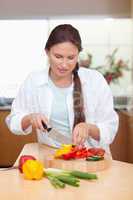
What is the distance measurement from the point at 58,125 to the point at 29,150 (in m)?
0.18

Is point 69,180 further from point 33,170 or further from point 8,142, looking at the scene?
point 8,142

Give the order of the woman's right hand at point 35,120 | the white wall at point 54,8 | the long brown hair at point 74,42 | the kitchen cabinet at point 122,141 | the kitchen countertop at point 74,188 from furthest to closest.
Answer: the white wall at point 54,8, the kitchen cabinet at point 122,141, the long brown hair at point 74,42, the woman's right hand at point 35,120, the kitchen countertop at point 74,188

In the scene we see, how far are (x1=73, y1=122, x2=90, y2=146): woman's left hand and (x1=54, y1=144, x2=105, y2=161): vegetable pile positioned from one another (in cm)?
5

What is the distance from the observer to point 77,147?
170 cm

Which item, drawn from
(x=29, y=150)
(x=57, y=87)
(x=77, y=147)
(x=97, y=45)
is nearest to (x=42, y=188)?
(x=77, y=147)

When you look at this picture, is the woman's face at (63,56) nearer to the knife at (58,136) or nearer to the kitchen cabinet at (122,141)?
the knife at (58,136)

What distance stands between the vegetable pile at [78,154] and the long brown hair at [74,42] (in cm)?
25

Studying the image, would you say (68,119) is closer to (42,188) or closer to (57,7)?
(42,188)

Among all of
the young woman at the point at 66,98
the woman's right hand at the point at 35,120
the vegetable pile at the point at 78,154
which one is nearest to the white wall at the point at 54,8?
the young woman at the point at 66,98

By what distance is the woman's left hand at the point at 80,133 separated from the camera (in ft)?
5.66

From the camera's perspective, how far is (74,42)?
1805 mm

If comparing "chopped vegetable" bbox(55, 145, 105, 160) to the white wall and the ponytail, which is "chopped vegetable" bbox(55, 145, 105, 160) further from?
the white wall

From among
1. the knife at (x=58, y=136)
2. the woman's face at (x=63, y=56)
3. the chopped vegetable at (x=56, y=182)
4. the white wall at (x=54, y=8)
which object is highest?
the white wall at (x=54, y=8)

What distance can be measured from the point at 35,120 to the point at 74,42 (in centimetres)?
40
